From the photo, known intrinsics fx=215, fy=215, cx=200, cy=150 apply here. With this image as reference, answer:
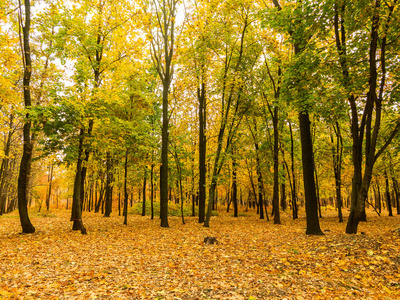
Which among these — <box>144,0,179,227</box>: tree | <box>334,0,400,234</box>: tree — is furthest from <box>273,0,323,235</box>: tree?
<box>144,0,179,227</box>: tree

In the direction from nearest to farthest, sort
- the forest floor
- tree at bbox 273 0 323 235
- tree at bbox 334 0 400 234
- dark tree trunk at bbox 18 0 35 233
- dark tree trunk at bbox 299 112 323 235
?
the forest floor, tree at bbox 334 0 400 234, tree at bbox 273 0 323 235, dark tree trunk at bbox 299 112 323 235, dark tree trunk at bbox 18 0 35 233

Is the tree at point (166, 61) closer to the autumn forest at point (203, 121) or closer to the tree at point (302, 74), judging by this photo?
the autumn forest at point (203, 121)

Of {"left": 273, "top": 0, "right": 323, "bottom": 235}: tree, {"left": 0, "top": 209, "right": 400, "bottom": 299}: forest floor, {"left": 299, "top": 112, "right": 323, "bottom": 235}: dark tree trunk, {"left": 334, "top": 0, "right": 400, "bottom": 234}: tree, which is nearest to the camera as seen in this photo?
{"left": 0, "top": 209, "right": 400, "bottom": 299}: forest floor

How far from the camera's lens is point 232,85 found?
14.1m

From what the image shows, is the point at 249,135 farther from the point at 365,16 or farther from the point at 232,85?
the point at 365,16

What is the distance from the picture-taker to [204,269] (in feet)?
20.2

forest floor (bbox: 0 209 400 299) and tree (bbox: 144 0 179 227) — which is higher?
tree (bbox: 144 0 179 227)

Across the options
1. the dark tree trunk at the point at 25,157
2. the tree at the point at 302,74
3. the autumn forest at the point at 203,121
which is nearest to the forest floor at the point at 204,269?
the autumn forest at the point at 203,121

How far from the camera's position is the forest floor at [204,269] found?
459 cm

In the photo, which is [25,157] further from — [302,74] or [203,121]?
[302,74]

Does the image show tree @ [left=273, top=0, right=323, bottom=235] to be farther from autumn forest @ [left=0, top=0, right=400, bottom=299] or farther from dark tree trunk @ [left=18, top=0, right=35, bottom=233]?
dark tree trunk @ [left=18, top=0, right=35, bottom=233]

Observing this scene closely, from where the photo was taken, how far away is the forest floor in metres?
4.59

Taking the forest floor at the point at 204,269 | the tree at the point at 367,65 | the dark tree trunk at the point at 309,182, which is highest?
the tree at the point at 367,65

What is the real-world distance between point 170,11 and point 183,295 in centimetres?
1549
